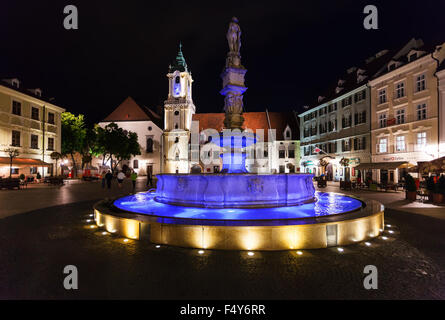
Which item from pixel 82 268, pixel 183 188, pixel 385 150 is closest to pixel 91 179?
pixel 183 188

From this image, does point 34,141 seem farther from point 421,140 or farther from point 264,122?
point 421,140

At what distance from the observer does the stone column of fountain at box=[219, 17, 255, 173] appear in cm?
953

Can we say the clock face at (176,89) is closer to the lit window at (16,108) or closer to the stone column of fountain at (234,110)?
the lit window at (16,108)

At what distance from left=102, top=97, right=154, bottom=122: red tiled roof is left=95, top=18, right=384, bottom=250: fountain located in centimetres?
4925

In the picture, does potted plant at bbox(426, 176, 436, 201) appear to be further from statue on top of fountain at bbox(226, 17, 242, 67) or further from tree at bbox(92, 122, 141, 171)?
tree at bbox(92, 122, 141, 171)

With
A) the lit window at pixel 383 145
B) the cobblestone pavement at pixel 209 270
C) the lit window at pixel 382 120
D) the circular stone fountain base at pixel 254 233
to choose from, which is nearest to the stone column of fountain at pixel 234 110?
the circular stone fountain base at pixel 254 233

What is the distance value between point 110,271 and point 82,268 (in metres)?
0.56

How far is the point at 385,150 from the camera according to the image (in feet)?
85.7

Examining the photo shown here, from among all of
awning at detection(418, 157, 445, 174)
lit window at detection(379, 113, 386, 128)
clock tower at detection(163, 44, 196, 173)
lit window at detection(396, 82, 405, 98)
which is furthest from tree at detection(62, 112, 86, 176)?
lit window at detection(396, 82, 405, 98)

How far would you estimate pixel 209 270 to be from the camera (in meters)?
3.94

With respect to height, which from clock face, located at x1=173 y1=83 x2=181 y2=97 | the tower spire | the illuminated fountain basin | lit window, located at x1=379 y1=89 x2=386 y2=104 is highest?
the tower spire

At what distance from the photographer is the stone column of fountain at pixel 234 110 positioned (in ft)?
31.3

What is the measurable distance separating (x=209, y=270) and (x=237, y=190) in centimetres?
401
